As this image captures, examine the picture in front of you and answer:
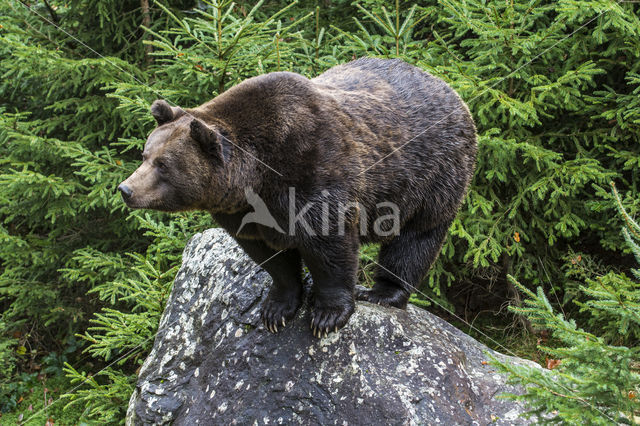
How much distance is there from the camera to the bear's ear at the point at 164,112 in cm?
345

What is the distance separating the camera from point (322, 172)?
359 cm

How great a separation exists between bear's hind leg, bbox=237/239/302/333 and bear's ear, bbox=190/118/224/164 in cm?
81

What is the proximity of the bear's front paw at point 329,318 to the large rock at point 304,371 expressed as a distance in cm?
11

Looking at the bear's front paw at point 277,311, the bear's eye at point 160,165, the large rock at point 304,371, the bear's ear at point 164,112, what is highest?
the bear's ear at point 164,112

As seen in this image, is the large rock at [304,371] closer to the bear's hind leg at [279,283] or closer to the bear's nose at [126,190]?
the bear's hind leg at [279,283]

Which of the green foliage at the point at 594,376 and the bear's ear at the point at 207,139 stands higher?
the bear's ear at the point at 207,139

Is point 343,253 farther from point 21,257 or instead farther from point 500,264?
point 21,257

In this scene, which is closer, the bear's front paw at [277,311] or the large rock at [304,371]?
the large rock at [304,371]

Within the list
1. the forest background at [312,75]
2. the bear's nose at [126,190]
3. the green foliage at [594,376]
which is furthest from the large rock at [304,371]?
the bear's nose at [126,190]

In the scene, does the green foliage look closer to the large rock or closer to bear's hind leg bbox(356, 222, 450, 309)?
the large rock

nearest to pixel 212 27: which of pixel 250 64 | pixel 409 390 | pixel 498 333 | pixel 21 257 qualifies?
pixel 250 64

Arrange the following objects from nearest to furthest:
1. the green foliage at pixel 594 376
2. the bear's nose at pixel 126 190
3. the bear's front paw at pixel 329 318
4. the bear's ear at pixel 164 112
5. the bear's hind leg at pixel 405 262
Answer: the green foliage at pixel 594 376 < the bear's nose at pixel 126 190 < the bear's ear at pixel 164 112 < the bear's front paw at pixel 329 318 < the bear's hind leg at pixel 405 262

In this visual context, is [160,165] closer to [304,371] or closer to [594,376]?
[304,371]

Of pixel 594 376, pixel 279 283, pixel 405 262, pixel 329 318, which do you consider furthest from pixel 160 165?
pixel 594 376
